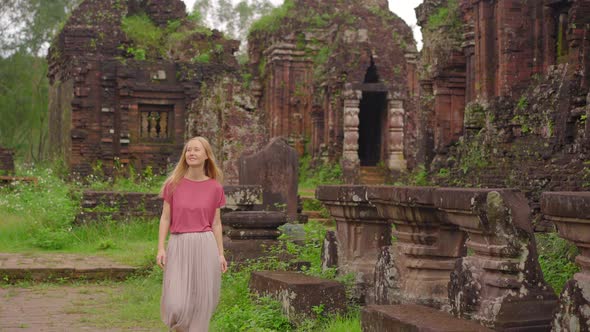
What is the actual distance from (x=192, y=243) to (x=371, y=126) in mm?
24522

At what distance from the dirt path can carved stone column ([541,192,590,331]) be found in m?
4.48

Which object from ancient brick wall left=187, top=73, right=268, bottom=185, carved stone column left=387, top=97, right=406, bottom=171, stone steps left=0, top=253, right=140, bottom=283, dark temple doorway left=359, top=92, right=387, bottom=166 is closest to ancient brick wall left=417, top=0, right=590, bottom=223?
ancient brick wall left=187, top=73, right=268, bottom=185

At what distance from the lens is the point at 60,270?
32.9ft

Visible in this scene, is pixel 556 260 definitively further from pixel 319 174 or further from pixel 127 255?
pixel 319 174

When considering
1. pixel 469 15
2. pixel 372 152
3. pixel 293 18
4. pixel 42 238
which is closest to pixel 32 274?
pixel 42 238

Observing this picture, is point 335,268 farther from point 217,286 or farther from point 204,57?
point 204,57

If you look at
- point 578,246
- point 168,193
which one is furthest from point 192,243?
point 578,246

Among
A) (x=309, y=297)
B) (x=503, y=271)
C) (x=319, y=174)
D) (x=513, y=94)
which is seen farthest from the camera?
(x=319, y=174)

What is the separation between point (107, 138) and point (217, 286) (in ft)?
59.9

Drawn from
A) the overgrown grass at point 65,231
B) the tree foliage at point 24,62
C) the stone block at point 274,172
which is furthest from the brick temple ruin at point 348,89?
the tree foliage at point 24,62

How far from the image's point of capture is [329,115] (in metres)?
27.7

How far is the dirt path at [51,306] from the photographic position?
706 cm

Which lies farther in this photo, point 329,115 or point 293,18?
point 293,18

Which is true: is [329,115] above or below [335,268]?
above
